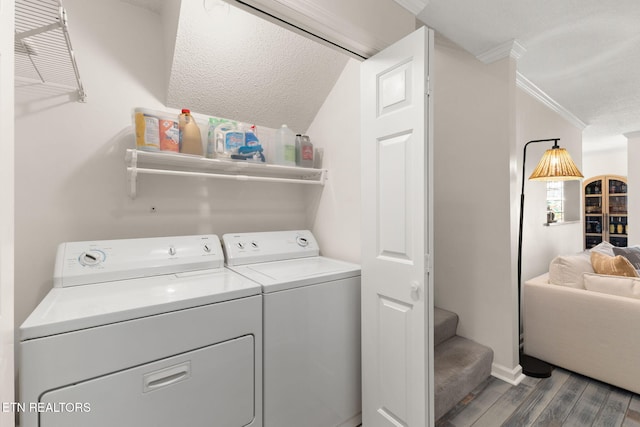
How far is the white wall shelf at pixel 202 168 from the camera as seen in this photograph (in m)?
1.53

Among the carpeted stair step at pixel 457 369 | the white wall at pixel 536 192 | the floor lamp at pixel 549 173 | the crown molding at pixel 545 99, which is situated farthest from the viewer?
the white wall at pixel 536 192

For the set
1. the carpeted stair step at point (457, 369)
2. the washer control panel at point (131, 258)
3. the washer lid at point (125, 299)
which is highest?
the washer control panel at point (131, 258)

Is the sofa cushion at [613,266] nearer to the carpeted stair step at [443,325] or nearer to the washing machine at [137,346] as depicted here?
the carpeted stair step at [443,325]

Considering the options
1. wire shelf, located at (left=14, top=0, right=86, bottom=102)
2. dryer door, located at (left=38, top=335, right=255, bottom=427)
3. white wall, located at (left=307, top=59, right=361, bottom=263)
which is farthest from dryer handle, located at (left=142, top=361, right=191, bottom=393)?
wire shelf, located at (left=14, top=0, right=86, bottom=102)

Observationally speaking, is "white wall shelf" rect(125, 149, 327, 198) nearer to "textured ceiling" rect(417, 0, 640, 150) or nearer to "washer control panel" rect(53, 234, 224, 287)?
"washer control panel" rect(53, 234, 224, 287)

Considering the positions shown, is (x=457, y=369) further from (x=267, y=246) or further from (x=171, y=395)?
(x=171, y=395)

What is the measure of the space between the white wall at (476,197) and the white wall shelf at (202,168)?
1.22m

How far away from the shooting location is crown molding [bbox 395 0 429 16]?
1657 millimetres

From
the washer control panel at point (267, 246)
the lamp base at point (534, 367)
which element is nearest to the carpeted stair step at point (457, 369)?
the lamp base at point (534, 367)

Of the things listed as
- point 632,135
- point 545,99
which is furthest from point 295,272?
point 632,135

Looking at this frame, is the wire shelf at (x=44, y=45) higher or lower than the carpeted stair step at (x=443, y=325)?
higher

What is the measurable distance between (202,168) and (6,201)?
1.31 meters

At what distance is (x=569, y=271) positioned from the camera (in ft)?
7.84

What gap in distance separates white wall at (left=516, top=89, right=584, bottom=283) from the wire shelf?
3472 mm
